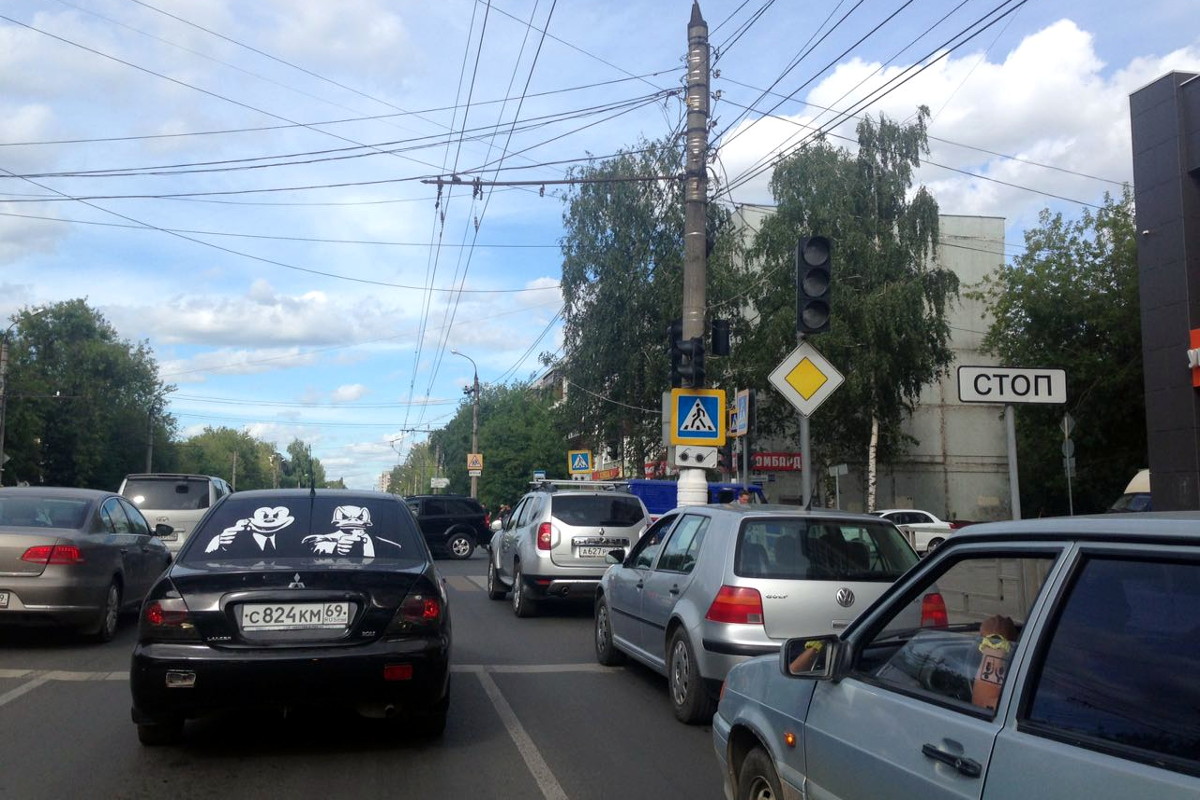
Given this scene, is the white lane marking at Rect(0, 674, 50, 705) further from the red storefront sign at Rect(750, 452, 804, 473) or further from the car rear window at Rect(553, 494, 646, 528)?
the red storefront sign at Rect(750, 452, 804, 473)

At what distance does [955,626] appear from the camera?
3613 millimetres

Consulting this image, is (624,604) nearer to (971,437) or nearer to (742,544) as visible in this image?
(742,544)

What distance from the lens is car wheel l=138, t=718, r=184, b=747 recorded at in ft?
20.5

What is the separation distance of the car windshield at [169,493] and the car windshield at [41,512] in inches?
304

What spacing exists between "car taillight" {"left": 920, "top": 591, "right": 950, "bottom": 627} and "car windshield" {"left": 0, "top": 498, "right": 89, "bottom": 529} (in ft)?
29.9

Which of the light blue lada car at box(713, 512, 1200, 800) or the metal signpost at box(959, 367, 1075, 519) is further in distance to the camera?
the metal signpost at box(959, 367, 1075, 519)

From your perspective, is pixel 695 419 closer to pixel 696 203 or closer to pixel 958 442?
pixel 696 203

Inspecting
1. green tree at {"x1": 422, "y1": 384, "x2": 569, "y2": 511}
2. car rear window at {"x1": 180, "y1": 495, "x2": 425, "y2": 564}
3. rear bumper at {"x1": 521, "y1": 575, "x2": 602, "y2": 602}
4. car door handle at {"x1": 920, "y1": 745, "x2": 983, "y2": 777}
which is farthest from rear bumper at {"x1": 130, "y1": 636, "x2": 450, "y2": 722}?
green tree at {"x1": 422, "y1": 384, "x2": 569, "y2": 511}

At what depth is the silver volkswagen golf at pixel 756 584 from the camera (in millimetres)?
6957

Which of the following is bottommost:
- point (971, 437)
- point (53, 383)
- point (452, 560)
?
point (452, 560)

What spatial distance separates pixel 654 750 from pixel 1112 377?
1301 inches

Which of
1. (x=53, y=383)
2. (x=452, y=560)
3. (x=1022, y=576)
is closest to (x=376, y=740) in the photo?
(x=1022, y=576)

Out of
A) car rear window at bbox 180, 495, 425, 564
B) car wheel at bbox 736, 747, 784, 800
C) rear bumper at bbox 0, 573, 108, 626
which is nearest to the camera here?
car wheel at bbox 736, 747, 784, 800

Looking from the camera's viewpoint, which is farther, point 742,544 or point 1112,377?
point 1112,377
